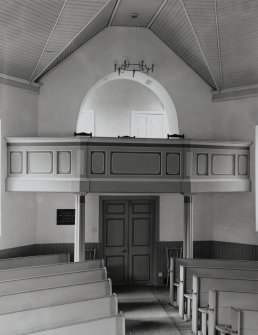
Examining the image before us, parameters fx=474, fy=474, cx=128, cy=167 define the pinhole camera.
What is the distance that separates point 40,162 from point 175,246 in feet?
18.1

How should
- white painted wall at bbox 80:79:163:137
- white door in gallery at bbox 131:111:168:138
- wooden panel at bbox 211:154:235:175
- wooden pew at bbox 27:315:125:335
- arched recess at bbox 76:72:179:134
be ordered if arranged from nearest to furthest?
wooden pew at bbox 27:315:125:335, wooden panel at bbox 211:154:235:175, arched recess at bbox 76:72:179:134, white painted wall at bbox 80:79:163:137, white door in gallery at bbox 131:111:168:138

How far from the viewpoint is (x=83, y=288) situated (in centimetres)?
945

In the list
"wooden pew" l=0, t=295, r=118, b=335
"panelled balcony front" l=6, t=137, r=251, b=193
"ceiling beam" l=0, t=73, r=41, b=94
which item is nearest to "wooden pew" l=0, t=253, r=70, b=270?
"panelled balcony front" l=6, t=137, r=251, b=193

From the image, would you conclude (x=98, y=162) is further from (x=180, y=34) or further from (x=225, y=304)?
(x=225, y=304)

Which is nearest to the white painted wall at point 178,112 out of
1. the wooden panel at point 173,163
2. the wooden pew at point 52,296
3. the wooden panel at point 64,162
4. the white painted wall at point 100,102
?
the white painted wall at point 100,102

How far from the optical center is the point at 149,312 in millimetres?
12484

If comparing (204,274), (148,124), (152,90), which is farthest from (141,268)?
(152,90)

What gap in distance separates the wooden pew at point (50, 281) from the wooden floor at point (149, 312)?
148 centimetres

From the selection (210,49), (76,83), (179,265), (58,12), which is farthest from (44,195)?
(210,49)

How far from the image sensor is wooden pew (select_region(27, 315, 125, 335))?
24.8 ft

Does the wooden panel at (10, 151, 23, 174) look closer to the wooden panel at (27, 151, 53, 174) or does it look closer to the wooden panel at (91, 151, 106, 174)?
the wooden panel at (27, 151, 53, 174)

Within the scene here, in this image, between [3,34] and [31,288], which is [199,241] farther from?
[3,34]

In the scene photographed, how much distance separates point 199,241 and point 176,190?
333 centimetres

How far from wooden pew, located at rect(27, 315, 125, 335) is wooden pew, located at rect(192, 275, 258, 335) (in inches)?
95.5
